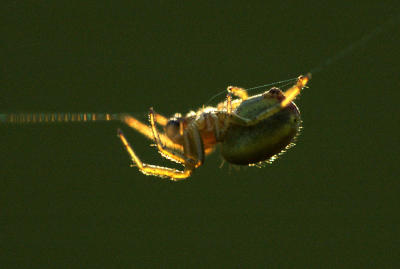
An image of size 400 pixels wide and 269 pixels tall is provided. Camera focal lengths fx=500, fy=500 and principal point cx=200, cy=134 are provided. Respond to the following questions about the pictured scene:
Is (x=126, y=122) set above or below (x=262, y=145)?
above

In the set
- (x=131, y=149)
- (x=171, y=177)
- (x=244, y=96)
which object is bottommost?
(x=171, y=177)

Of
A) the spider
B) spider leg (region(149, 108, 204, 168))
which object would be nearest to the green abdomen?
the spider

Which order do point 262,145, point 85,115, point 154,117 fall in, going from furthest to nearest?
point 154,117, point 262,145, point 85,115

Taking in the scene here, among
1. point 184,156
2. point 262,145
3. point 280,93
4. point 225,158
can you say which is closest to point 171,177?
point 184,156

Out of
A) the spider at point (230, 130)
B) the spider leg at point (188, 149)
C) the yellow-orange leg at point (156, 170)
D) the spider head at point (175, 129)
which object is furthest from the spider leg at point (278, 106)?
the yellow-orange leg at point (156, 170)

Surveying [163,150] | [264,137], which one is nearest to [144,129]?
[163,150]

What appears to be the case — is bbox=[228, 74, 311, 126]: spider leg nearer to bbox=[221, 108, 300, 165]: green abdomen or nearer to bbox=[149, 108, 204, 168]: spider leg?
bbox=[221, 108, 300, 165]: green abdomen

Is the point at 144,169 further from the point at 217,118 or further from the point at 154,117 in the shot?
the point at 217,118

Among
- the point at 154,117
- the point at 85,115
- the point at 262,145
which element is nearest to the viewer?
the point at 85,115

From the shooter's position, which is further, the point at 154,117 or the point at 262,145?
the point at 154,117
